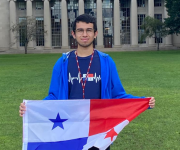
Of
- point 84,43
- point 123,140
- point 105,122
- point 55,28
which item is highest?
point 55,28

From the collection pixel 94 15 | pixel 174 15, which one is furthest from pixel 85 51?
pixel 94 15

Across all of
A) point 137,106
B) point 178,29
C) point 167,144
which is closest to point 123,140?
point 167,144

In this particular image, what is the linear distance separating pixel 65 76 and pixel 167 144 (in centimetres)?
334

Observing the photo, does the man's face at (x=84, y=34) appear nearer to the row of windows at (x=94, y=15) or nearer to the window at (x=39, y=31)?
the window at (x=39, y=31)

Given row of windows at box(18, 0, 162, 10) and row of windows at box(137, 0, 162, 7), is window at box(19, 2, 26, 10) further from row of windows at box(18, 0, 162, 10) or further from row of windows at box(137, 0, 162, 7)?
row of windows at box(137, 0, 162, 7)

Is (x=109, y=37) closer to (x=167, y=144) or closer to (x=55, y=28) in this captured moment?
(x=55, y=28)

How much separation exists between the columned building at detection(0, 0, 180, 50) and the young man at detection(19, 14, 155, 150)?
80610mm

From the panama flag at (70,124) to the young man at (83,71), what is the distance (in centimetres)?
13

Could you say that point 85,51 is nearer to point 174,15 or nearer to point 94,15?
point 174,15

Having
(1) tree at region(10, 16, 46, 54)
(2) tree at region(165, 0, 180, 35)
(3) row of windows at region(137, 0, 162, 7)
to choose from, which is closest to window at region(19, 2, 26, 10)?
(1) tree at region(10, 16, 46, 54)

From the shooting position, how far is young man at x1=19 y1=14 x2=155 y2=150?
390cm

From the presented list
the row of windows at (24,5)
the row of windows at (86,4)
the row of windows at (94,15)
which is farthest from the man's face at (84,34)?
the row of windows at (24,5)

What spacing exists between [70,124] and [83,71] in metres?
0.63

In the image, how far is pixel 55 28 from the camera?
87500 mm
